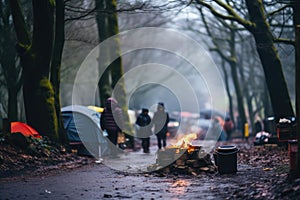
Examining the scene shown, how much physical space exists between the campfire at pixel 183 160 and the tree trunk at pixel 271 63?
894cm

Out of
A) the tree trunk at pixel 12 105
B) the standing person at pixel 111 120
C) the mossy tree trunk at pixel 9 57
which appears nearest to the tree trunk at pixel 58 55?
the standing person at pixel 111 120

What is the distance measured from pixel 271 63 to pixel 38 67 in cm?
916

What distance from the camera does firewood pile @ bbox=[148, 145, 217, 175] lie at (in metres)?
17.0

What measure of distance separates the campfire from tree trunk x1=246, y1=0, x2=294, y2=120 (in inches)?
352

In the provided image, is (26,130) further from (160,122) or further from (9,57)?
(9,57)

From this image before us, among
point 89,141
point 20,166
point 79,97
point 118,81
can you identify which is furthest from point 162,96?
point 20,166

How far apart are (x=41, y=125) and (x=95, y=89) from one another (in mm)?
36623

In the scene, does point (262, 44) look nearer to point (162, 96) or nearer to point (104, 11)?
point (104, 11)

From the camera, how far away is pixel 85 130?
26516 millimetres

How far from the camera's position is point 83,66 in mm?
51531

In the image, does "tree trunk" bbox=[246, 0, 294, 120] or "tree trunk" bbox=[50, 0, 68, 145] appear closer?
"tree trunk" bbox=[50, 0, 68, 145]

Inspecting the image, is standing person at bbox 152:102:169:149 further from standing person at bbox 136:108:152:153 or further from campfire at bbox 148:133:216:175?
campfire at bbox 148:133:216:175

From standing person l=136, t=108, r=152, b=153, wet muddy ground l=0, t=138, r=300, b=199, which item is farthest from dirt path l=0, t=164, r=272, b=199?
standing person l=136, t=108, r=152, b=153

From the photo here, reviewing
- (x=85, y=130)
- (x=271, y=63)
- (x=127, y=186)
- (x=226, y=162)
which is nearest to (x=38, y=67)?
(x=85, y=130)
